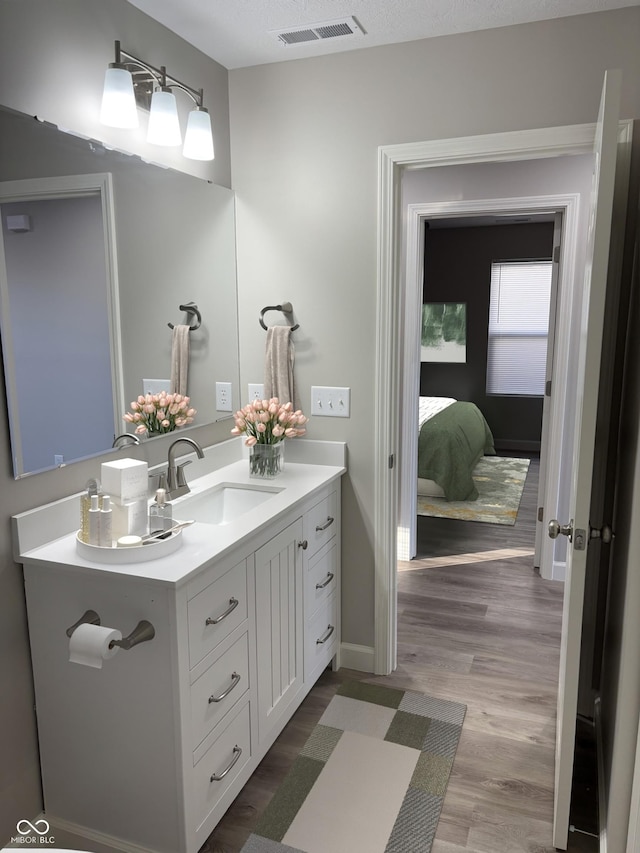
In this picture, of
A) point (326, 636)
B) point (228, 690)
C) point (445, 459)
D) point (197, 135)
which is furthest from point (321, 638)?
point (445, 459)

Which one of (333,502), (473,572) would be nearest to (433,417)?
(473,572)

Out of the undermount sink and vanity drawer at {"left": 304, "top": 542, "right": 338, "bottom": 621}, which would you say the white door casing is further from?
the undermount sink

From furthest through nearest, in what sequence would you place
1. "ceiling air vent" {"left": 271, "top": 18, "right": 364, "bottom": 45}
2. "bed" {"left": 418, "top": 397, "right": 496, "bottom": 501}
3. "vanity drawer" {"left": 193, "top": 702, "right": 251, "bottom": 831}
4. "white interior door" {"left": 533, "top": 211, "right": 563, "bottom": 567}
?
"bed" {"left": 418, "top": 397, "right": 496, "bottom": 501}
"white interior door" {"left": 533, "top": 211, "right": 563, "bottom": 567}
"ceiling air vent" {"left": 271, "top": 18, "right": 364, "bottom": 45}
"vanity drawer" {"left": 193, "top": 702, "right": 251, "bottom": 831}

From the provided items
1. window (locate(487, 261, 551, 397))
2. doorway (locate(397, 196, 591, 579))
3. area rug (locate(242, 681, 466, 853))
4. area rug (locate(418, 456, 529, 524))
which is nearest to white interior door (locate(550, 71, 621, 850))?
area rug (locate(242, 681, 466, 853))

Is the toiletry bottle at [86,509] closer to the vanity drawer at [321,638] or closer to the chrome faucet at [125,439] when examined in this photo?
the chrome faucet at [125,439]

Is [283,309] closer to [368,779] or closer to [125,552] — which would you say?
[125,552]

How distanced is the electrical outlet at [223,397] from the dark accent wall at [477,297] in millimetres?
5160

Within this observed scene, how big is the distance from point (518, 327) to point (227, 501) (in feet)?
18.3

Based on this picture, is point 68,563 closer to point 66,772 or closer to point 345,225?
point 66,772

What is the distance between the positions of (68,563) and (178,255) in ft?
4.10

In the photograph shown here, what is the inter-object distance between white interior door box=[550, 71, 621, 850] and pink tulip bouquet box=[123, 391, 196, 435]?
4.59ft

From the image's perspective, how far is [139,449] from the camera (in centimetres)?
224

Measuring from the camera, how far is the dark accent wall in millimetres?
7199
